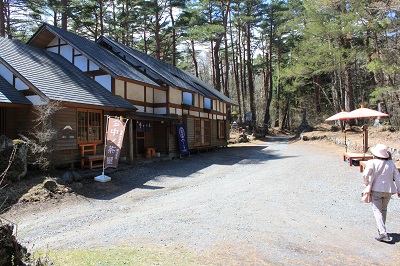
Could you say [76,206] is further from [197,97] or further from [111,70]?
[197,97]

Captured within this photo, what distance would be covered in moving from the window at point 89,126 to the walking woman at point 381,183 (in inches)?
382

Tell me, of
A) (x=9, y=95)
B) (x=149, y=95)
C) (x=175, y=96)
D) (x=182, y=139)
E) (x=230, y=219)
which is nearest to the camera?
(x=230, y=219)

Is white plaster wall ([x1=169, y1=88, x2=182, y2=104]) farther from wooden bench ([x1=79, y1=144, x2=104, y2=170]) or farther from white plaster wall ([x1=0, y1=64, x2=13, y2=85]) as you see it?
white plaster wall ([x1=0, y1=64, x2=13, y2=85])

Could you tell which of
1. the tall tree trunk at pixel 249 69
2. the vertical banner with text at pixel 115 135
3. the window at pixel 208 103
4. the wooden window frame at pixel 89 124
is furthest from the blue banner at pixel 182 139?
the tall tree trunk at pixel 249 69

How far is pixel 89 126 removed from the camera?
37.2 feet

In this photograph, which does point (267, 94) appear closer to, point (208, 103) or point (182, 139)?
point (208, 103)

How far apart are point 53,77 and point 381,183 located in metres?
11.4

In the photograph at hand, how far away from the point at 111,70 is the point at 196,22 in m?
13.6

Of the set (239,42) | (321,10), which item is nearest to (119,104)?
(321,10)

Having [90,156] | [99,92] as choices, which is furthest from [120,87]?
[90,156]

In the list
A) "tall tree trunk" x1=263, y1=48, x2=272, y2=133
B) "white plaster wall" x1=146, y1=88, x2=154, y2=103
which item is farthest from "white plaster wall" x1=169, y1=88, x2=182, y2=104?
"tall tree trunk" x1=263, y1=48, x2=272, y2=133

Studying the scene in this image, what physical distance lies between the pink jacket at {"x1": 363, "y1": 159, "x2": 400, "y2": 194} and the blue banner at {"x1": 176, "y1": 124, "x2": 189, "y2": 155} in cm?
1214

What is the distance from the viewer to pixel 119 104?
1216 cm

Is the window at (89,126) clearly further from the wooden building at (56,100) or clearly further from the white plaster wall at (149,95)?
the white plaster wall at (149,95)
